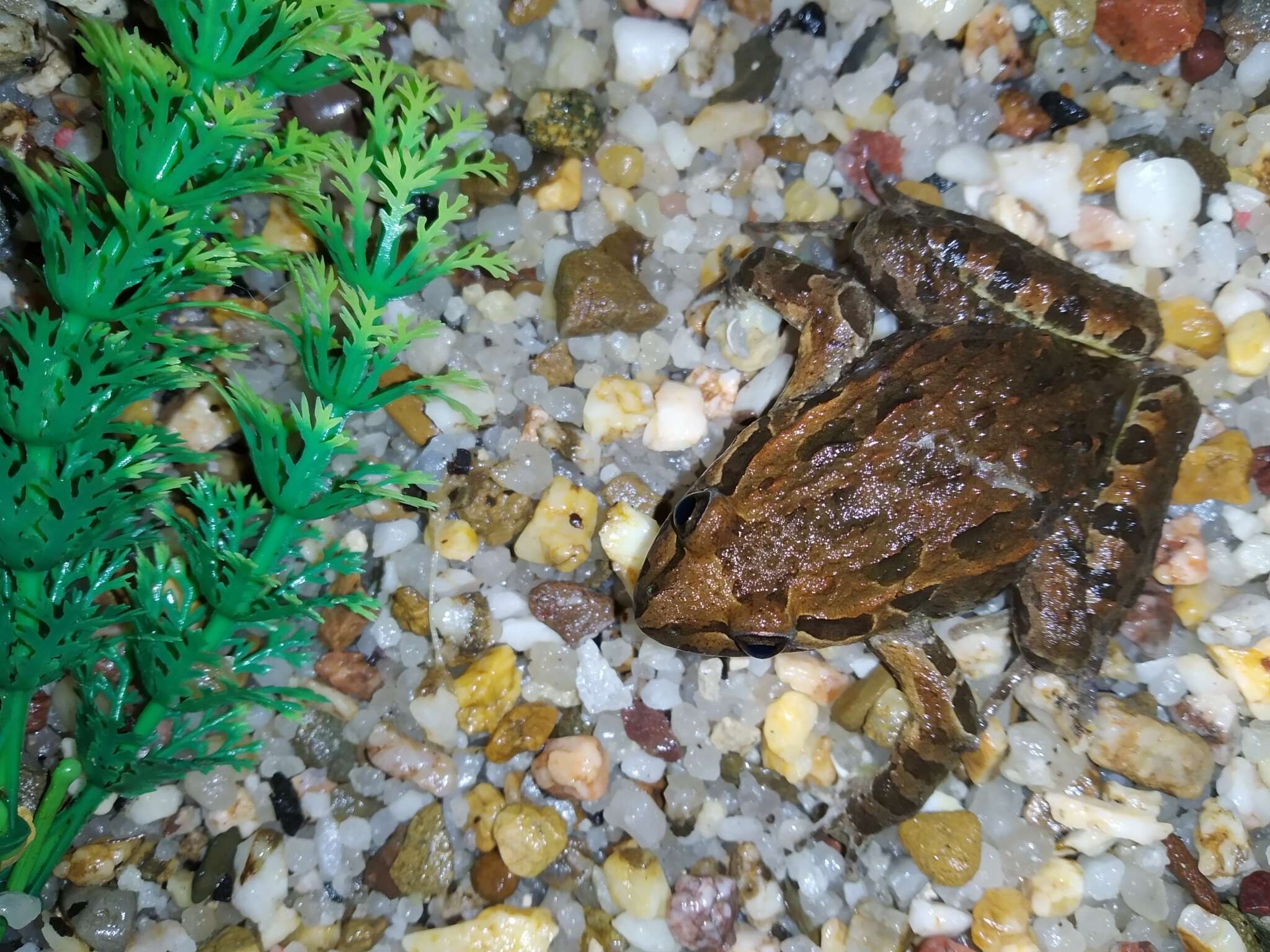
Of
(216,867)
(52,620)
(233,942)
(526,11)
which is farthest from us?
(526,11)

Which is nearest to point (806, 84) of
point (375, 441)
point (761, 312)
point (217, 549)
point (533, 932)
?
point (761, 312)

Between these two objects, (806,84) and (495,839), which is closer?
(495,839)

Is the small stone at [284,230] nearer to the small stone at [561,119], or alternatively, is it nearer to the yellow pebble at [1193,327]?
the small stone at [561,119]

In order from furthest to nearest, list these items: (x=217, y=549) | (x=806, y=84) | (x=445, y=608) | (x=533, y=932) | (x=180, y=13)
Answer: (x=806, y=84) < (x=445, y=608) < (x=533, y=932) < (x=217, y=549) < (x=180, y=13)

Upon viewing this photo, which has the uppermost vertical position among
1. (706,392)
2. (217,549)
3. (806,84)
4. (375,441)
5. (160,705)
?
(806,84)

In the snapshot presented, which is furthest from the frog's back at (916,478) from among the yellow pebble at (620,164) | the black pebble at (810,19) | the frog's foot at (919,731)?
the black pebble at (810,19)

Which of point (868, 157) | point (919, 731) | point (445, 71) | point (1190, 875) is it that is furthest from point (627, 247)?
point (1190, 875)

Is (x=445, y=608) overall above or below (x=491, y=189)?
below

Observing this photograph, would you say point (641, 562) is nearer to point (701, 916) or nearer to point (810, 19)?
point (701, 916)

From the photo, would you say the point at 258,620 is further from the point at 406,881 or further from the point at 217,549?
the point at 406,881
